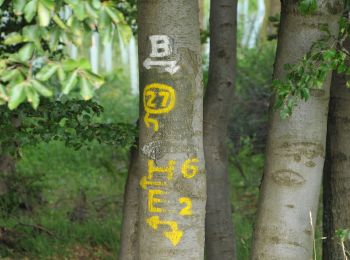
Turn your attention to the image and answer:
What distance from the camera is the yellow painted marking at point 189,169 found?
383cm

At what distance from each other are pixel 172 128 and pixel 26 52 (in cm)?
142

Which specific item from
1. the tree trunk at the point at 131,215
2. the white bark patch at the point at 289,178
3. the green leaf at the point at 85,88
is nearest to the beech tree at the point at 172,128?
the white bark patch at the point at 289,178

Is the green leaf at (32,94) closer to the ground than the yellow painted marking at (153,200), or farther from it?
farther from it

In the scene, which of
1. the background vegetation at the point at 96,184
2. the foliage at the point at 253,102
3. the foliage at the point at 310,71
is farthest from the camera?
the foliage at the point at 253,102

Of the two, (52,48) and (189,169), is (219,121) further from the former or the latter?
(52,48)

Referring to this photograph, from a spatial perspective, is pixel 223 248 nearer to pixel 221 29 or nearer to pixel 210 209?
pixel 210 209

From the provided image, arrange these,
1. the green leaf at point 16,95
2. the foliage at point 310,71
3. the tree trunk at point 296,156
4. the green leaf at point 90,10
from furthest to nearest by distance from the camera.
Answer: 1. the tree trunk at point 296,156
2. the foliage at point 310,71
3. the green leaf at point 90,10
4. the green leaf at point 16,95

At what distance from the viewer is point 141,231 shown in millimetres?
4062

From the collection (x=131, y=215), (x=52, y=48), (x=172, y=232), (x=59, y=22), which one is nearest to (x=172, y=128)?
(x=172, y=232)

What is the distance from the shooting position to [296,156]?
14.0 feet

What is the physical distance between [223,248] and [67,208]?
4.93 m

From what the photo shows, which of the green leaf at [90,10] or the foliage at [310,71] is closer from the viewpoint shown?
the green leaf at [90,10]

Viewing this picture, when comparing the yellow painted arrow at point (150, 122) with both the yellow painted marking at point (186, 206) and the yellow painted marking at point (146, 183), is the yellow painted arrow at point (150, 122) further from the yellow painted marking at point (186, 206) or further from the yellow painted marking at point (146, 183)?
the yellow painted marking at point (186, 206)

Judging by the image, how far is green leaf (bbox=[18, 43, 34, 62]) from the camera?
2477mm
